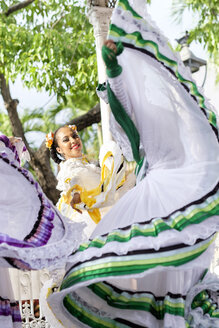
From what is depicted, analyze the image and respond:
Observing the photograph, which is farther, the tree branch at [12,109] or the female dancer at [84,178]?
the tree branch at [12,109]

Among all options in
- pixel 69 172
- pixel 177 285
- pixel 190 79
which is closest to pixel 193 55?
pixel 69 172

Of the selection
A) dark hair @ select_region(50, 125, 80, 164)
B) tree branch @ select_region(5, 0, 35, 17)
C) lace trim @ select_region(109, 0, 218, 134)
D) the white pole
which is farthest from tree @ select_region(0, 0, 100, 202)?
lace trim @ select_region(109, 0, 218, 134)

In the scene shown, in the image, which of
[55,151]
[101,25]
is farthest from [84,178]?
[101,25]

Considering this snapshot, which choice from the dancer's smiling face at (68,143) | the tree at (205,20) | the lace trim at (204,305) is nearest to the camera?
the lace trim at (204,305)

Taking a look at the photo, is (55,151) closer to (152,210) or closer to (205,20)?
(152,210)

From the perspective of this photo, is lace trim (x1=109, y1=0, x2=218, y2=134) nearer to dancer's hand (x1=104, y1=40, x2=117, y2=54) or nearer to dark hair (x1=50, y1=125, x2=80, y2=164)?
dancer's hand (x1=104, y1=40, x2=117, y2=54)

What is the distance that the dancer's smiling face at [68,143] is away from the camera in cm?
428

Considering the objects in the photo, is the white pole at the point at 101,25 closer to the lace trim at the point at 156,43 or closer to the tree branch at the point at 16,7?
the lace trim at the point at 156,43

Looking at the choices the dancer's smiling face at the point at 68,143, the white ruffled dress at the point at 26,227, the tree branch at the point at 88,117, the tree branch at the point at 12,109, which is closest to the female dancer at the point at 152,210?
the white ruffled dress at the point at 26,227

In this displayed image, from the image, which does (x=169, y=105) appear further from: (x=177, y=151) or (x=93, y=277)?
(x=93, y=277)

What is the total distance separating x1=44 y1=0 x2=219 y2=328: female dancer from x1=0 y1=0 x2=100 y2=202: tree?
456cm

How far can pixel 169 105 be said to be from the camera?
276 centimetres

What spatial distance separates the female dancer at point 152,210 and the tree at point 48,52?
4562 mm

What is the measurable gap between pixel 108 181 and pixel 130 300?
129 cm
